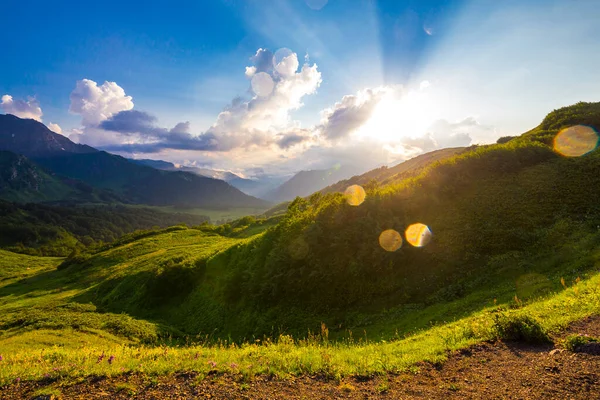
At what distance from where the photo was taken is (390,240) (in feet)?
75.4

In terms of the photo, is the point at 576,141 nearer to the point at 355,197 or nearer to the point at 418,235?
the point at 418,235

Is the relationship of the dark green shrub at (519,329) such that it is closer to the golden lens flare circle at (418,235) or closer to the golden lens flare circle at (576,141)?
the golden lens flare circle at (418,235)

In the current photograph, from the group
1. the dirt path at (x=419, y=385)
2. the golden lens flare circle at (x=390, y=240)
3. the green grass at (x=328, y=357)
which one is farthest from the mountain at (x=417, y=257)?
the dirt path at (x=419, y=385)

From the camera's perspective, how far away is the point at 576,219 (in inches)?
840

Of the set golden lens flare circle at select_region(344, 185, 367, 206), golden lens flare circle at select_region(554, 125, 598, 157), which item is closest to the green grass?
golden lens flare circle at select_region(344, 185, 367, 206)

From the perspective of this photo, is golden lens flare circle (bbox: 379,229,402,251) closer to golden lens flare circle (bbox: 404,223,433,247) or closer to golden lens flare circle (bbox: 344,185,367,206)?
golden lens flare circle (bbox: 404,223,433,247)

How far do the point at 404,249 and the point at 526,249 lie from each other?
770 cm

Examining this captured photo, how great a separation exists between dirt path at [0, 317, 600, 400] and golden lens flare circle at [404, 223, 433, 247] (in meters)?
13.1

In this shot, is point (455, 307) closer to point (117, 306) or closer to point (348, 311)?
point (348, 311)

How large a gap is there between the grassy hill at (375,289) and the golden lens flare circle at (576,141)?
129 centimetres

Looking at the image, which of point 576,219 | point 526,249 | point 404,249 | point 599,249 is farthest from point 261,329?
point 576,219

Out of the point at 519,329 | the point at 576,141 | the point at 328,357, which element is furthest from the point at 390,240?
the point at 576,141

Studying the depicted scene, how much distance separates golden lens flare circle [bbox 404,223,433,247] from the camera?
2250cm

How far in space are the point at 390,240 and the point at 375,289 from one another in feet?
13.7
